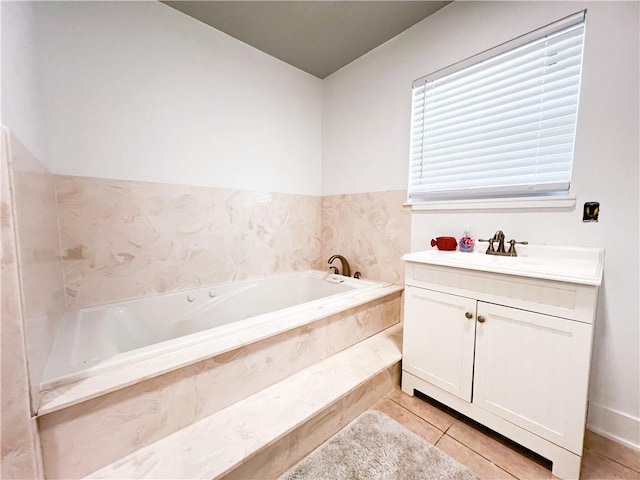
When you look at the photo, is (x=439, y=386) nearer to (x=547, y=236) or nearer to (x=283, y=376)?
(x=283, y=376)

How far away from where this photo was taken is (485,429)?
1279 millimetres

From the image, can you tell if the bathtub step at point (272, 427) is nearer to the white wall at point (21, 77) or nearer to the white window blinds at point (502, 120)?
the white wall at point (21, 77)

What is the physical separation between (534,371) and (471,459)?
1.59 ft

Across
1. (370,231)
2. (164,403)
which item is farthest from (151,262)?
(370,231)

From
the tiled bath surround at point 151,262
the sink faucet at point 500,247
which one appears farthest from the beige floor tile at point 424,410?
the sink faucet at point 500,247

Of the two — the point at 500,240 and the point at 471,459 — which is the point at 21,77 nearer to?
the point at 500,240

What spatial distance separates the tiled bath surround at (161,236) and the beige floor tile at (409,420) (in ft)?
4.47

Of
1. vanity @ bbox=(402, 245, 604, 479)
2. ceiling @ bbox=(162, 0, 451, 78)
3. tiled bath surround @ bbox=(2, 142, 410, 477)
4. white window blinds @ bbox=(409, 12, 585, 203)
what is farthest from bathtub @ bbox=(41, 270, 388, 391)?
→ ceiling @ bbox=(162, 0, 451, 78)

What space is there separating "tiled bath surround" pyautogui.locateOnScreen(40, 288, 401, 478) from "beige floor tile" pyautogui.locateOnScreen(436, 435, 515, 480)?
728mm

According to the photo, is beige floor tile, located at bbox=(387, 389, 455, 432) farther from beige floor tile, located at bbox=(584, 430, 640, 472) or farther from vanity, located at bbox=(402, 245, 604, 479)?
beige floor tile, located at bbox=(584, 430, 640, 472)

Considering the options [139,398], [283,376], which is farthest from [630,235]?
[139,398]

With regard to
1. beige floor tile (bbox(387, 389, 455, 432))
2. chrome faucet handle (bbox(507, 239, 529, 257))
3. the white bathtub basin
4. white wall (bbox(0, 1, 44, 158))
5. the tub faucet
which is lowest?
beige floor tile (bbox(387, 389, 455, 432))

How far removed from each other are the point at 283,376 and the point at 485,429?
1072 mm

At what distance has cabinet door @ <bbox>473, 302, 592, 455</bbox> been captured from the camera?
3.18 ft
